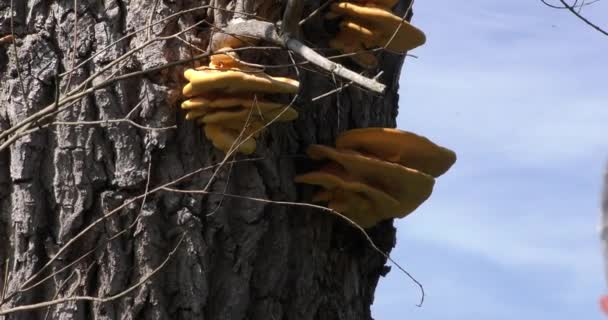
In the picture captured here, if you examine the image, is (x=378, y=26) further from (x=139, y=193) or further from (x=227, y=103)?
(x=139, y=193)

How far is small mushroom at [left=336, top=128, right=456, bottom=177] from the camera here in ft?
10.4

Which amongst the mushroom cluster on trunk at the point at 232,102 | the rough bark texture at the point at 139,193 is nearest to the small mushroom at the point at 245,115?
the mushroom cluster on trunk at the point at 232,102

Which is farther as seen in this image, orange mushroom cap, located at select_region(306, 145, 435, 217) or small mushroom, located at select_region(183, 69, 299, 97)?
orange mushroom cap, located at select_region(306, 145, 435, 217)

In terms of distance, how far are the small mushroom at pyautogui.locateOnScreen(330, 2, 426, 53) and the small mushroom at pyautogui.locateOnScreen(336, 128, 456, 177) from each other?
27cm

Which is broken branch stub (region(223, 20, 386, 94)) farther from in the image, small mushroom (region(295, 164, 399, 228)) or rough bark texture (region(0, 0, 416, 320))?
small mushroom (region(295, 164, 399, 228))

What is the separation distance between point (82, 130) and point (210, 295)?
574mm

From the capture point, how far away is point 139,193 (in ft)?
9.80

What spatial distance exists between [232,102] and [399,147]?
55 cm

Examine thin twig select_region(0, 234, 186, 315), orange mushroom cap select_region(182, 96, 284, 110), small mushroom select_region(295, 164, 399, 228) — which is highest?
orange mushroom cap select_region(182, 96, 284, 110)

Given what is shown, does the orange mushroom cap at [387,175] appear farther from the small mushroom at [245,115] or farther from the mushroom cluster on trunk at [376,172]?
the small mushroom at [245,115]

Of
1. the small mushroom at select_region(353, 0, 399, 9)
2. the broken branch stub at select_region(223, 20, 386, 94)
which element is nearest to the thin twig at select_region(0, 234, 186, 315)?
the broken branch stub at select_region(223, 20, 386, 94)

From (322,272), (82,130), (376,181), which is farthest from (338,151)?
(82,130)

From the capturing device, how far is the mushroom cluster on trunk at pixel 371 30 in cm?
320

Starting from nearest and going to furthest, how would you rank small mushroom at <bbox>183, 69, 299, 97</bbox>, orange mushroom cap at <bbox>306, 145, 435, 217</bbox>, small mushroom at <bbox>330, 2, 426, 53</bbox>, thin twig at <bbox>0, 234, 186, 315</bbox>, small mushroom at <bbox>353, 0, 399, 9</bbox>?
1. thin twig at <bbox>0, 234, 186, 315</bbox>
2. small mushroom at <bbox>183, 69, 299, 97</bbox>
3. orange mushroom cap at <bbox>306, 145, 435, 217</bbox>
4. small mushroom at <bbox>330, 2, 426, 53</bbox>
5. small mushroom at <bbox>353, 0, 399, 9</bbox>
